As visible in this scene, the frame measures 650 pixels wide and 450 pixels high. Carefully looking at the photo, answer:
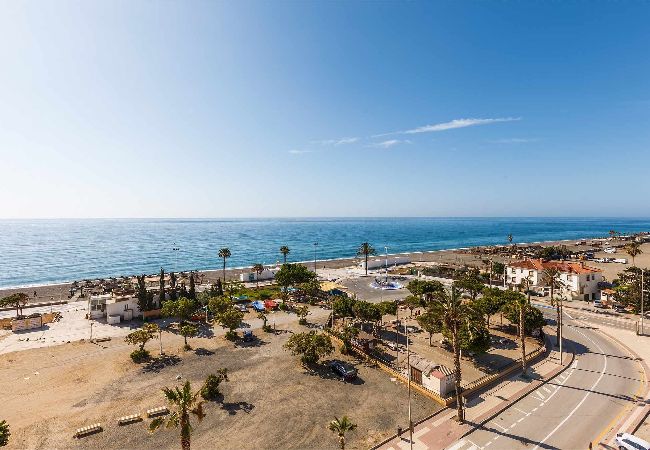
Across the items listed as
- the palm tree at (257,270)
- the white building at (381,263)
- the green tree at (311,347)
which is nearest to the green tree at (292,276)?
the palm tree at (257,270)

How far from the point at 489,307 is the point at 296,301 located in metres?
43.0

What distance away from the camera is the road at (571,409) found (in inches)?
1159

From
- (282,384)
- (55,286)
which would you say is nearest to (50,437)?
(282,384)

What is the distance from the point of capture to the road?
29.4m

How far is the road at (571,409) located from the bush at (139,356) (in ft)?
134

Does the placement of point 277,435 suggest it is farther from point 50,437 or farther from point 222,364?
point 50,437

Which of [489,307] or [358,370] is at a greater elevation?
[489,307]

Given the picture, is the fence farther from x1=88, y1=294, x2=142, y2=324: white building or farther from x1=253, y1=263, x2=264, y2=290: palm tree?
x1=253, y1=263, x2=264, y2=290: palm tree

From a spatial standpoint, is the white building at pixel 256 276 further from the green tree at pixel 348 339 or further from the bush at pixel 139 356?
the green tree at pixel 348 339

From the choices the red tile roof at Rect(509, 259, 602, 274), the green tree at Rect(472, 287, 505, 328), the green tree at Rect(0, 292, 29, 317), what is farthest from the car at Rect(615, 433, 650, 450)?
the green tree at Rect(0, 292, 29, 317)

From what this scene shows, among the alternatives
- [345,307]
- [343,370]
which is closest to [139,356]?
[343,370]

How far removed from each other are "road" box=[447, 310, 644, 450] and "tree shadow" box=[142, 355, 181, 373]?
36.5 metres

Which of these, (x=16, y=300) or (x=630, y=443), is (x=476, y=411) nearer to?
(x=630, y=443)

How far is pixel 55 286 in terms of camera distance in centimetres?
10719
